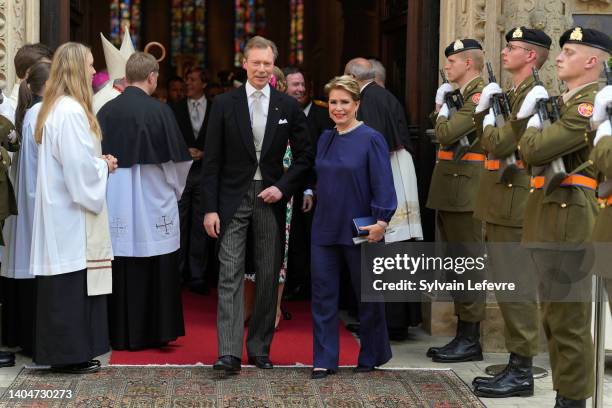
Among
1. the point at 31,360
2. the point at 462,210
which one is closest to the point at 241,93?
the point at 462,210

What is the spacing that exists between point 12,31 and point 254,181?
2076 mm

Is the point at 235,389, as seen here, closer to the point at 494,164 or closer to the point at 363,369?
the point at 363,369

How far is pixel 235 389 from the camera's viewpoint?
21.8ft

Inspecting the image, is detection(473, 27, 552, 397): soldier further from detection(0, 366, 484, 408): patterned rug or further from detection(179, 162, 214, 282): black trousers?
detection(179, 162, 214, 282): black trousers

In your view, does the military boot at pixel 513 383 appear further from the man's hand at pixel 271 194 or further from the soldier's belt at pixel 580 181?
the man's hand at pixel 271 194

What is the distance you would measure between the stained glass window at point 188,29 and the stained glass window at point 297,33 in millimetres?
2759

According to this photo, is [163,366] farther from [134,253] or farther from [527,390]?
[527,390]

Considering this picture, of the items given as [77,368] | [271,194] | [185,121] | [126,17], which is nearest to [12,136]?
[77,368]

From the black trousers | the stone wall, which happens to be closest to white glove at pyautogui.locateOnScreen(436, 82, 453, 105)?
the stone wall

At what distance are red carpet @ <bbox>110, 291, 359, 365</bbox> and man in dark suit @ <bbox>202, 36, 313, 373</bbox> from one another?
0.48m

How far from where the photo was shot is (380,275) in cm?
712

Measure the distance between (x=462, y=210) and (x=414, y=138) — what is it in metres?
1.27

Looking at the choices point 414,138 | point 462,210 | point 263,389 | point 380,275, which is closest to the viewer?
point 263,389

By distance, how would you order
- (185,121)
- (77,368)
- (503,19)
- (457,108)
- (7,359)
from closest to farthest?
(77,368) → (7,359) → (457,108) → (503,19) → (185,121)
